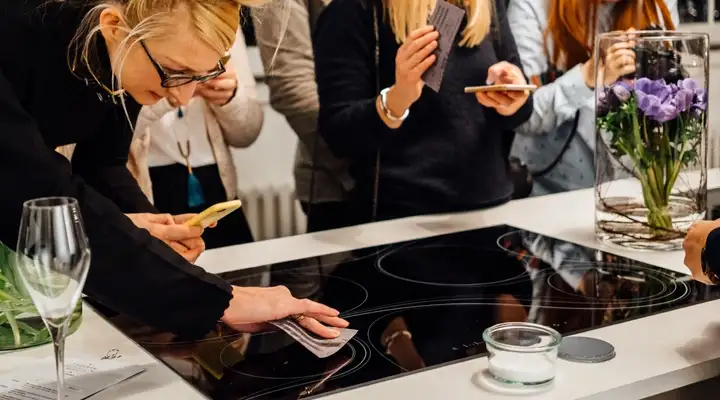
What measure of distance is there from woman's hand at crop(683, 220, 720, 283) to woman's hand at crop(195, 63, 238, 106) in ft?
3.43

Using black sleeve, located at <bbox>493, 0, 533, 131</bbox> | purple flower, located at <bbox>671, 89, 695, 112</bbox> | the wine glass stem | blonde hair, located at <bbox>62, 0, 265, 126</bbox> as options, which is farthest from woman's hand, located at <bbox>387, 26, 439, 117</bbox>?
the wine glass stem

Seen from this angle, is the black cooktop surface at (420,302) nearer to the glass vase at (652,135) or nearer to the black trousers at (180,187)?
the glass vase at (652,135)

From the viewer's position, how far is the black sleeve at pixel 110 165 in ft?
4.80

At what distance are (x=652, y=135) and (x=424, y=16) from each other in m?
0.58

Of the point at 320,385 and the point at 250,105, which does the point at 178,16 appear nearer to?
the point at 320,385

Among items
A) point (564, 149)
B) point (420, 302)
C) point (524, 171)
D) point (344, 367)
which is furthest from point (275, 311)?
point (564, 149)

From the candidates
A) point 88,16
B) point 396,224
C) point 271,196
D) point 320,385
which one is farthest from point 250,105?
point 320,385

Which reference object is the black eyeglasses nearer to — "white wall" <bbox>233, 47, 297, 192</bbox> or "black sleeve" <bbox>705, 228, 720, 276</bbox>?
"black sleeve" <bbox>705, 228, 720, 276</bbox>

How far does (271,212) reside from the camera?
9.93 ft

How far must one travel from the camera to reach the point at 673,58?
5.23 feet

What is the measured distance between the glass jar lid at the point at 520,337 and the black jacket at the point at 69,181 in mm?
334

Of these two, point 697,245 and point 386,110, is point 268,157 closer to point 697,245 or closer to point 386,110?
point 386,110

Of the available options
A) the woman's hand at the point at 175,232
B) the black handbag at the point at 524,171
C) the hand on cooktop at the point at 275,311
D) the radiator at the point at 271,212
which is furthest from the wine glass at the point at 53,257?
the radiator at the point at 271,212

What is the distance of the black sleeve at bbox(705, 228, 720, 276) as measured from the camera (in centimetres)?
116
